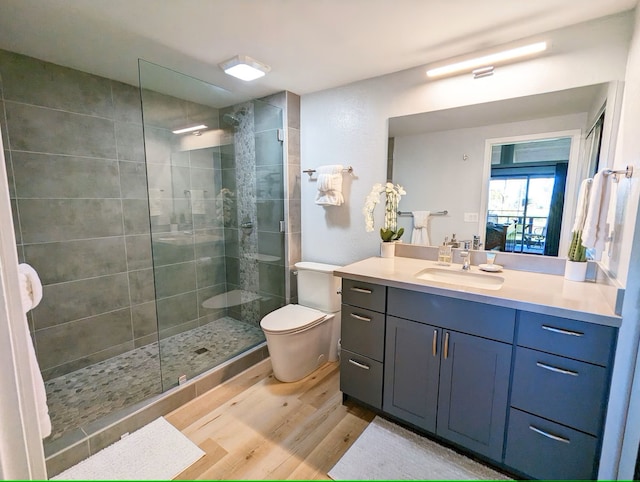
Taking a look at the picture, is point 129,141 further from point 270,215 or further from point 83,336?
point 83,336

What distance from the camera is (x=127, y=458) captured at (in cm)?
154

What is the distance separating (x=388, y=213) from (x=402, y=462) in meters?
1.60

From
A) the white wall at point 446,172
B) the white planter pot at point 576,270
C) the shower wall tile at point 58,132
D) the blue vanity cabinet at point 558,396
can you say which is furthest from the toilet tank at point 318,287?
the shower wall tile at point 58,132

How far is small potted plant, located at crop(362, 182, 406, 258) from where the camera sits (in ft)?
7.39

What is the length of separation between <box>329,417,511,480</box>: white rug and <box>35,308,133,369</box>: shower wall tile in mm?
2119

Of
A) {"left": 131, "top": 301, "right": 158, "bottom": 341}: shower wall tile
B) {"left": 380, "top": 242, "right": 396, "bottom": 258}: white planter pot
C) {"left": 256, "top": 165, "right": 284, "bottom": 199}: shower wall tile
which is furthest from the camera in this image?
{"left": 256, "top": 165, "right": 284, "bottom": 199}: shower wall tile

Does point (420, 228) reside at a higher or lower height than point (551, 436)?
higher

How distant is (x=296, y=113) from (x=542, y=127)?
189 cm

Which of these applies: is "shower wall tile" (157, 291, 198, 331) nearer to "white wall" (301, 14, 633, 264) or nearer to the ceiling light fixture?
"white wall" (301, 14, 633, 264)

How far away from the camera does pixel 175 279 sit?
2457mm

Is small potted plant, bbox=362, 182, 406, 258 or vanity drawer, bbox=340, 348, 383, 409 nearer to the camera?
vanity drawer, bbox=340, 348, 383, 409

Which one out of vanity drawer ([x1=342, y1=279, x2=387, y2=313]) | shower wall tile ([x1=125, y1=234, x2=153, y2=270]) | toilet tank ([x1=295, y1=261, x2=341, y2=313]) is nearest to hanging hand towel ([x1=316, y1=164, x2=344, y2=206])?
toilet tank ([x1=295, y1=261, x2=341, y2=313])

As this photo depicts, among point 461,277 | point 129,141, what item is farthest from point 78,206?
point 461,277

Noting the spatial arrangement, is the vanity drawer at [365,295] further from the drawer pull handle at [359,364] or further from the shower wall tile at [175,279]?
the shower wall tile at [175,279]
